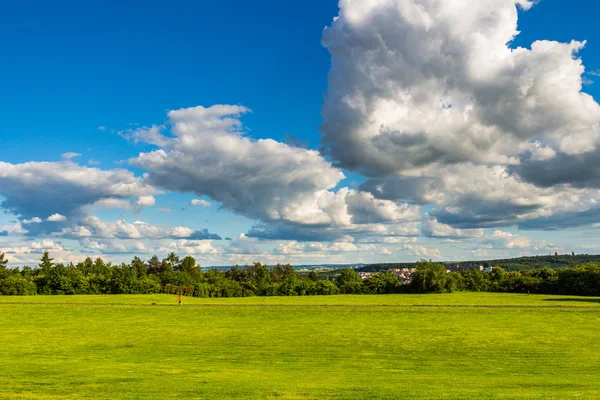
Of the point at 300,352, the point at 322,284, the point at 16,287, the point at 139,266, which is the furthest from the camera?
the point at 139,266

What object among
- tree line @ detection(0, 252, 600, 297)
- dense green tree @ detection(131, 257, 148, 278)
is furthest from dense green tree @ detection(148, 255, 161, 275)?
tree line @ detection(0, 252, 600, 297)

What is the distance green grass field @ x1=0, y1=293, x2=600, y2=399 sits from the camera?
18.6 metres

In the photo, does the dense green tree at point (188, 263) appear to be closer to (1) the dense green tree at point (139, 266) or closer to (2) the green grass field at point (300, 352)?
(1) the dense green tree at point (139, 266)

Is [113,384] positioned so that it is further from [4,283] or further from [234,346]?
[4,283]

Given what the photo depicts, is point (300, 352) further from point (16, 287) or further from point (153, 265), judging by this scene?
point (153, 265)

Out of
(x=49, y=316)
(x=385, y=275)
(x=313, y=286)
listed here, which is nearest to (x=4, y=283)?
(x=49, y=316)

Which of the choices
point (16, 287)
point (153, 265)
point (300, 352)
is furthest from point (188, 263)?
point (300, 352)

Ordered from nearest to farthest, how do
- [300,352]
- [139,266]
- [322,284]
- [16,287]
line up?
[300,352] < [16,287] < [322,284] < [139,266]

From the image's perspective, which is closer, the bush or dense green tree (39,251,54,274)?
the bush

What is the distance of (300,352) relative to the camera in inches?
1242

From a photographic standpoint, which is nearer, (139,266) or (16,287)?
(16,287)

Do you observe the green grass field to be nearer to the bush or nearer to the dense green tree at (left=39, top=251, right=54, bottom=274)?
the bush

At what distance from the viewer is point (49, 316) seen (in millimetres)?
52250

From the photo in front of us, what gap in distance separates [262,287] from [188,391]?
271 feet
